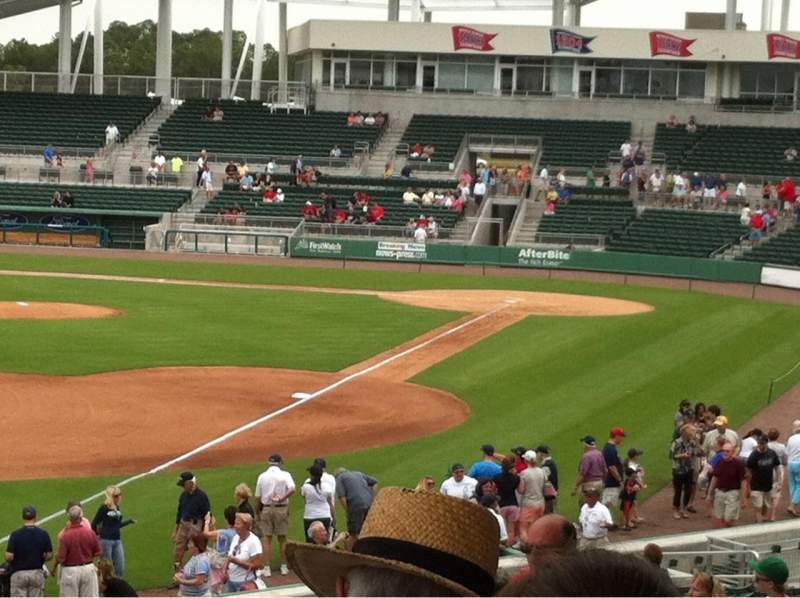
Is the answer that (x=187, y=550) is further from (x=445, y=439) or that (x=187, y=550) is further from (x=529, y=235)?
(x=529, y=235)

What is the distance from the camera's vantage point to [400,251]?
178 ft

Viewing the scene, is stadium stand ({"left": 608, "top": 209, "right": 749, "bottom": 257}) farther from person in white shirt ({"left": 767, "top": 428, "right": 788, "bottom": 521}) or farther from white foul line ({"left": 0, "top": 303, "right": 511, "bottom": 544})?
person in white shirt ({"left": 767, "top": 428, "right": 788, "bottom": 521})

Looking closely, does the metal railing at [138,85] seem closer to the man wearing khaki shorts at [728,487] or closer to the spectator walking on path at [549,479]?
the man wearing khaki shorts at [728,487]

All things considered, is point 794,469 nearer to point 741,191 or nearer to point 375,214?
point 375,214

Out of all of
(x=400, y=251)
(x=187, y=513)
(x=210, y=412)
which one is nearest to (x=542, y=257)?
(x=400, y=251)

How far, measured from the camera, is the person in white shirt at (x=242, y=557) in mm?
13938

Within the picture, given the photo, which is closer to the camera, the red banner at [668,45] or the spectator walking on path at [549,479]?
the spectator walking on path at [549,479]

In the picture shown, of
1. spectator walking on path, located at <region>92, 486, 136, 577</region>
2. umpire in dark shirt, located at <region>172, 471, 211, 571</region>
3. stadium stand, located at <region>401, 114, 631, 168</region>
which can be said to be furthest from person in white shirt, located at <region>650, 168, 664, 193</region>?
spectator walking on path, located at <region>92, 486, 136, 577</region>

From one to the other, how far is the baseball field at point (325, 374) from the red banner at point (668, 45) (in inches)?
844

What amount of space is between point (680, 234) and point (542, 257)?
17.6ft

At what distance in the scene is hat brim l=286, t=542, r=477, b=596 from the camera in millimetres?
3225

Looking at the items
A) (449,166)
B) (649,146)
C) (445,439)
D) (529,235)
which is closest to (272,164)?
(449,166)

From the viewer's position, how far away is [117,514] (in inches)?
620

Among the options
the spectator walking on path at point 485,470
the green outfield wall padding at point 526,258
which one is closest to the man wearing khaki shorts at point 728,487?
the spectator walking on path at point 485,470
